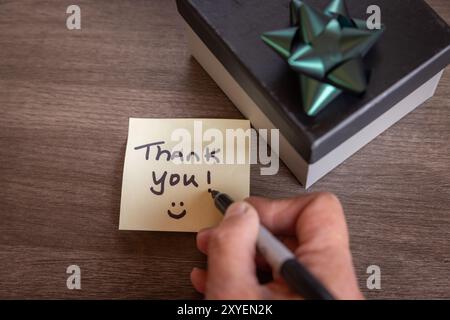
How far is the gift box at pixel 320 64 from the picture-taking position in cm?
54

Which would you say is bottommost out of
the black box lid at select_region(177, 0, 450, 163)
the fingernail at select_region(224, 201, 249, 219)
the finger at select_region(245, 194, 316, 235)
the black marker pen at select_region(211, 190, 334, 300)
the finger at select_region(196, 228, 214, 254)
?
the finger at select_region(196, 228, 214, 254)

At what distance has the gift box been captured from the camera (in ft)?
1.76

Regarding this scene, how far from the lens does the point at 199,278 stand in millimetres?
562

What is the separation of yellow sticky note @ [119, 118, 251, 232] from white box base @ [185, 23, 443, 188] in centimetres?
4

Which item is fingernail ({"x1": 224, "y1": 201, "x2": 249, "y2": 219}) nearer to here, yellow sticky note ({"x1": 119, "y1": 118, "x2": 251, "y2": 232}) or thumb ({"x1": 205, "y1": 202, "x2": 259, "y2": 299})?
thumb ({"x1": 205, "y1": 202, "x2": 259, "y2": 299})

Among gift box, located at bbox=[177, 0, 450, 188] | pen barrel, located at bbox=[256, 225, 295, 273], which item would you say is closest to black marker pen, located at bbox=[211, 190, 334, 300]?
pen barrel, located at bbox=[256, 225, 295, 273]

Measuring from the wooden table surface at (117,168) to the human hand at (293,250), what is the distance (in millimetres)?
118

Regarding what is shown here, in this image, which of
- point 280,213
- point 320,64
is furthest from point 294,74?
point 280,213

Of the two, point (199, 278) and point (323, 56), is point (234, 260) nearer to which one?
point (199, 278)

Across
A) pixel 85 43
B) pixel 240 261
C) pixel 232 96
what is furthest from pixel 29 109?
pixel 240 261

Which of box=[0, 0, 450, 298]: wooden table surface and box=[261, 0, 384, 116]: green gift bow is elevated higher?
box=[261, 0, 384, 116]: green gift bow

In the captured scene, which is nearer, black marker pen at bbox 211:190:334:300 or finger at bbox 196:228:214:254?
black marker pen at bbox 211:190:334:300

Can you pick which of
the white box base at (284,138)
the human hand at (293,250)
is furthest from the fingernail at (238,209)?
the white box base at (284,138)

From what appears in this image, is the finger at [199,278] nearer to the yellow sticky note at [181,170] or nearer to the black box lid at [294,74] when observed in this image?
the yellow sticky note at [181,170]
